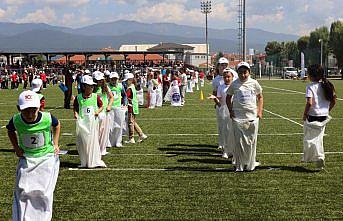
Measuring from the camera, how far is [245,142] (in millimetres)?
9820

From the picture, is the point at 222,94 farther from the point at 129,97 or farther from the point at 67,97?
the point at 67,97

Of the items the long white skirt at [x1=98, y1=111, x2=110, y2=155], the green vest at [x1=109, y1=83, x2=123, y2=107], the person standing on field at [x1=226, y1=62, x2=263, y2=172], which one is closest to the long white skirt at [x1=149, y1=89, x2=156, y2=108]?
the green vest at [x1=109, y1=83, x2=123, y2=107]

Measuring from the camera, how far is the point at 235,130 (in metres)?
9.90

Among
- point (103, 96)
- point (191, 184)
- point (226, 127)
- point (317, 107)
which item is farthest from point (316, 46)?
point (191, 184)

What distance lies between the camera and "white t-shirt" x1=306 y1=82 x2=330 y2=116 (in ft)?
A: 32.1

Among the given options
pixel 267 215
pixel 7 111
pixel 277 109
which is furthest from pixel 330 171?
pixel 7 111

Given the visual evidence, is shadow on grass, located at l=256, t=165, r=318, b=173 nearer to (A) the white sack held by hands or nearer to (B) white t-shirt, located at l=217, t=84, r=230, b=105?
(B) white t-shirt, located at l=217, t=84, r=230, b=105

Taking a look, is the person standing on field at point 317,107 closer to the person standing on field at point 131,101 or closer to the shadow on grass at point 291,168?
the shadow on grass at point 291,168

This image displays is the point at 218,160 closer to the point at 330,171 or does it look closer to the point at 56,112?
the point at 330,171

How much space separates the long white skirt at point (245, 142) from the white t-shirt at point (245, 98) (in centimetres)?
12

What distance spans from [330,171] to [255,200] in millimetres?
2632

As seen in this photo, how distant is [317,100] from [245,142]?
1.48 metres

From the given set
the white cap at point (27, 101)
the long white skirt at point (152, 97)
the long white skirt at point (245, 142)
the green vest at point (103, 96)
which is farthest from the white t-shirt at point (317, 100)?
the long white skirt at point (152, 97)

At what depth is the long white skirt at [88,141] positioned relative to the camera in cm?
1023
